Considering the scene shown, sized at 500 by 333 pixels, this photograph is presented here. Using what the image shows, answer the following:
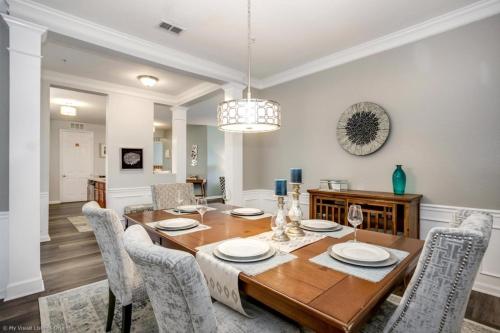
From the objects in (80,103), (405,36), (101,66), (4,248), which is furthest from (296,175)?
(80,103)

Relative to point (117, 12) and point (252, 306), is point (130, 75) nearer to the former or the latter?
point (117, 12)

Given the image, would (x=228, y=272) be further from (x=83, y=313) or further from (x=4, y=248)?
(x=4, y=248)

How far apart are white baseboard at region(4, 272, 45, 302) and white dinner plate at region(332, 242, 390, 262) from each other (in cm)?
265

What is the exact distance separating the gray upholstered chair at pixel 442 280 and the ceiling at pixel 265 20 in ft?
7.08

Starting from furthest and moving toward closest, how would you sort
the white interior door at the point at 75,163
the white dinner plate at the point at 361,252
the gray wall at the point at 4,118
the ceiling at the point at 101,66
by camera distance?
the white interior door at the point at 75,163 → the ceiling at the point at 101,66 → the gray wall at the point at 4,118 → the white dinner plate at the point at 361,252

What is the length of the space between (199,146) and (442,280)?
864 centimetres

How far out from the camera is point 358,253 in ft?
4.03

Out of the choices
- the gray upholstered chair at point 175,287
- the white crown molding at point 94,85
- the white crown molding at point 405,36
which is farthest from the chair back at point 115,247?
the white crown molding at point 94,85

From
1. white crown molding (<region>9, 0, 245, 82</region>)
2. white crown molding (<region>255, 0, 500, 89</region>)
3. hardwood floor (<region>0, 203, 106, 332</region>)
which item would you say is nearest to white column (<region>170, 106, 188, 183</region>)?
hardwood floor (<region>0, 203, 106, 332</region>)

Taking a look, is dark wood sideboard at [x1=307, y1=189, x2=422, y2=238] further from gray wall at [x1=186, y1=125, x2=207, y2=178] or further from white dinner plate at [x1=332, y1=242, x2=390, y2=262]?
gray wall at [x1=186, y1=125, x2=207, y2=178]

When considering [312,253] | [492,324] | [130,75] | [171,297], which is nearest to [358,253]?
[312,253]

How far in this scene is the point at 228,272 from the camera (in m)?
1.10

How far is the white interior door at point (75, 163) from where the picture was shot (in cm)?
766

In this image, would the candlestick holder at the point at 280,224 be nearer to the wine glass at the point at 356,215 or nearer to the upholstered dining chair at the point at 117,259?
the wine glass at the point at 356,215
